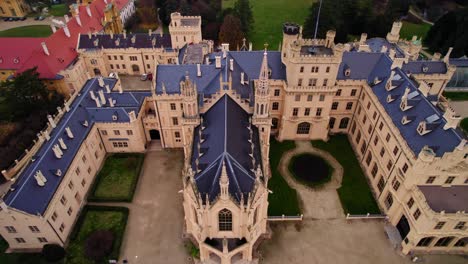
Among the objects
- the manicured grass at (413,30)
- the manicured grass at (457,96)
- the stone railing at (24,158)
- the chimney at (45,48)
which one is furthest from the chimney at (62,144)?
the manicured grass at (413,30)

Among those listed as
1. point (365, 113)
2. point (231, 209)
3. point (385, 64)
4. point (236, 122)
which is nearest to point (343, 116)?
point (365, 113)

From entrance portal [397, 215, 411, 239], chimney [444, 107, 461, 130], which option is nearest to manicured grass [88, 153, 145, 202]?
entrance portal [397, 215, 411, 239]

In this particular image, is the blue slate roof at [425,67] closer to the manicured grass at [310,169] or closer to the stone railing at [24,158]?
the manicured grass at [310,169]

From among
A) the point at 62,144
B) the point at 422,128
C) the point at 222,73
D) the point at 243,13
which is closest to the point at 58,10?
the point at 243,13

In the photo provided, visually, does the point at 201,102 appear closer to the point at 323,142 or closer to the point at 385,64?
the point at 323,142

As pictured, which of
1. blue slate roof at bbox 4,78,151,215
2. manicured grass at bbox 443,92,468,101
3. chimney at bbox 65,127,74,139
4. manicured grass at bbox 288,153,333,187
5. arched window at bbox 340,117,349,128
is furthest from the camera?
manicured grass at bbox 443,92,468,101

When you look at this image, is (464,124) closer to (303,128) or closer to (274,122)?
(303,128)

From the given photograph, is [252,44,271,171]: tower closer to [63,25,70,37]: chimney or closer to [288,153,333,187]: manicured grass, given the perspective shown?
[288,153,333,187]: manicured grass
